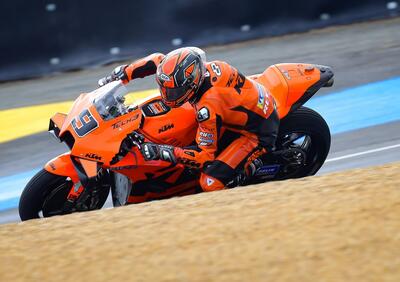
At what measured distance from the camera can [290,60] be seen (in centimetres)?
1053

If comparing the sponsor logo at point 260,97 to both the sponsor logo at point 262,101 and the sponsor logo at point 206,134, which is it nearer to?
the sponsor logo at point 262,101

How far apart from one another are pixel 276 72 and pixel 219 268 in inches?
119

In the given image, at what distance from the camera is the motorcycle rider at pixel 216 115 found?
587cm

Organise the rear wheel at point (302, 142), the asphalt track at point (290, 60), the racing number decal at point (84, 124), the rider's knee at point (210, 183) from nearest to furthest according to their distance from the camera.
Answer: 1. the racing number decal at point (84, 124)
2. the rider's knee at point (210, 183)
3. the rear wheel at point (302, 142)
4. the asphalt track at point (290, 60)

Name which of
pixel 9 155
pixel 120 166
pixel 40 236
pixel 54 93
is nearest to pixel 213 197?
pixel 120 166

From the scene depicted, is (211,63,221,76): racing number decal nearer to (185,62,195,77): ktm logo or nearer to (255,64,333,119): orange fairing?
(185,62,195,77): ktm logo

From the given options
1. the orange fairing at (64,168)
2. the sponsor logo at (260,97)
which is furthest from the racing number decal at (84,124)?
the sponsor logo at (260,97)

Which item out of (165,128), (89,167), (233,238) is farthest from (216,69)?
(233,238)

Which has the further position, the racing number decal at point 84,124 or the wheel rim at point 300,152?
the wheel rim at point 300,152

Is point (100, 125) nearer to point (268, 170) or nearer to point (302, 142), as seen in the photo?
point (268, 170)

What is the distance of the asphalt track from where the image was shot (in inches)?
335

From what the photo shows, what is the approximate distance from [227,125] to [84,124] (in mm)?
1155

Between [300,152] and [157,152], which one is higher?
[157,152]

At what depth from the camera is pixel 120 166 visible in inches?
237
